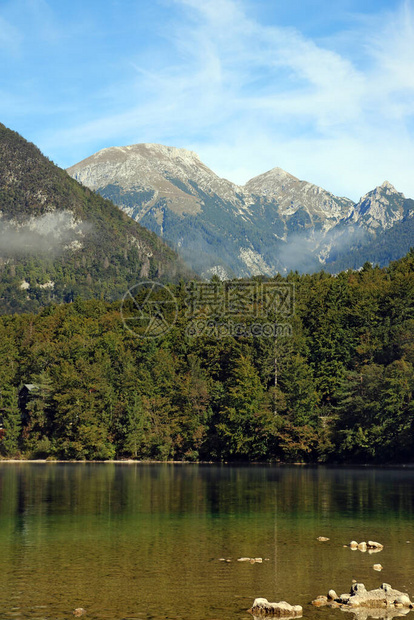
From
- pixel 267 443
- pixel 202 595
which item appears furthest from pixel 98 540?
pixel 267 443

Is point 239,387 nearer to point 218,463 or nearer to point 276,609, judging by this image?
point 218,463

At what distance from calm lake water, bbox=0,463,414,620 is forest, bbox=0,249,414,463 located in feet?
118

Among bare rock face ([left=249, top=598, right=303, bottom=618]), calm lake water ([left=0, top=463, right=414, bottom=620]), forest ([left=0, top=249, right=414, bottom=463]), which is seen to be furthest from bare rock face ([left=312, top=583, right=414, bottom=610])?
forest ([left=0, top=249, right=414, bottom=463])

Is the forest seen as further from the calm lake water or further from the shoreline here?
the calm lake water

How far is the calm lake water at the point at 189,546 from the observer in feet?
88.2

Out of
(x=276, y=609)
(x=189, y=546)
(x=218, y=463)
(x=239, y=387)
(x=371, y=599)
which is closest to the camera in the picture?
(x=276, y=609)

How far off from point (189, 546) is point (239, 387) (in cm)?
7556

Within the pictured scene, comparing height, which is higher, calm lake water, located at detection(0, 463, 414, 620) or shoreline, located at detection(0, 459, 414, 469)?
calm lake water, located at detection(0, 463, 414, 620)

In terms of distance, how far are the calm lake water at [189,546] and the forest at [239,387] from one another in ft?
118

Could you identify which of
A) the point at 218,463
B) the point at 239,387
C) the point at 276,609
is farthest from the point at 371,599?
the point at 218,463

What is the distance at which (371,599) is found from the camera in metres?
26.1

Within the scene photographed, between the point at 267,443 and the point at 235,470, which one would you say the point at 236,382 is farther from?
the point at 235,470

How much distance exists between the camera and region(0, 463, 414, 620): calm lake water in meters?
26.9

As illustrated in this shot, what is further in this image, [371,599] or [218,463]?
[218,463]
